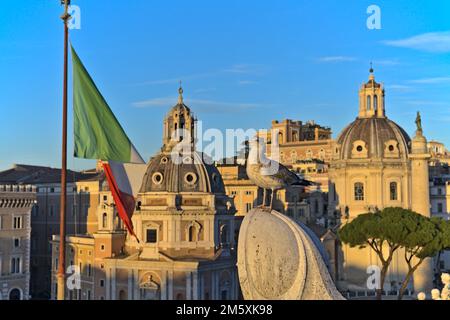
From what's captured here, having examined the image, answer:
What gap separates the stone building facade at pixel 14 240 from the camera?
46000 millimetres

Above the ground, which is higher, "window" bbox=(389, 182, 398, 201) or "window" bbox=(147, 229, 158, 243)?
"window" bbox=(389, 182, 398, 201)

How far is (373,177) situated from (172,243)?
17573 mm

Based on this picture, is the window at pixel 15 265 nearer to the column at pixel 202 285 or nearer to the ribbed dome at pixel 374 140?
the column at pixel 202 285

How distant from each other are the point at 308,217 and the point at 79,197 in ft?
83.2

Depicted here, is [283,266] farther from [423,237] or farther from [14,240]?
[14,240]

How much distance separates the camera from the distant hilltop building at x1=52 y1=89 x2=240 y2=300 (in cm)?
4525

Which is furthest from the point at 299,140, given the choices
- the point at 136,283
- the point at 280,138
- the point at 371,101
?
the point at 136,283

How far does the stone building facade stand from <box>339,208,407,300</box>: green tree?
24999mm

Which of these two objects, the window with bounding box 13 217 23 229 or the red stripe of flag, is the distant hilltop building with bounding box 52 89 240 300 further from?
the red stripe of flag

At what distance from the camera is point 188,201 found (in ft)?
157

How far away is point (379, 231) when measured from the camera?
130ft

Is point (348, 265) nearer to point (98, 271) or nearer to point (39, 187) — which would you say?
point (98, 271)

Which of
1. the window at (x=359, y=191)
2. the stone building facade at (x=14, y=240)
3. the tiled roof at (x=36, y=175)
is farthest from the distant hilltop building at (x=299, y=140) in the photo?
the stone building facade at (x=14, y=240)

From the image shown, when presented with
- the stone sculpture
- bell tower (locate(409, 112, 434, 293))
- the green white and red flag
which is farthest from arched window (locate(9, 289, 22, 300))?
the stone sculpture
